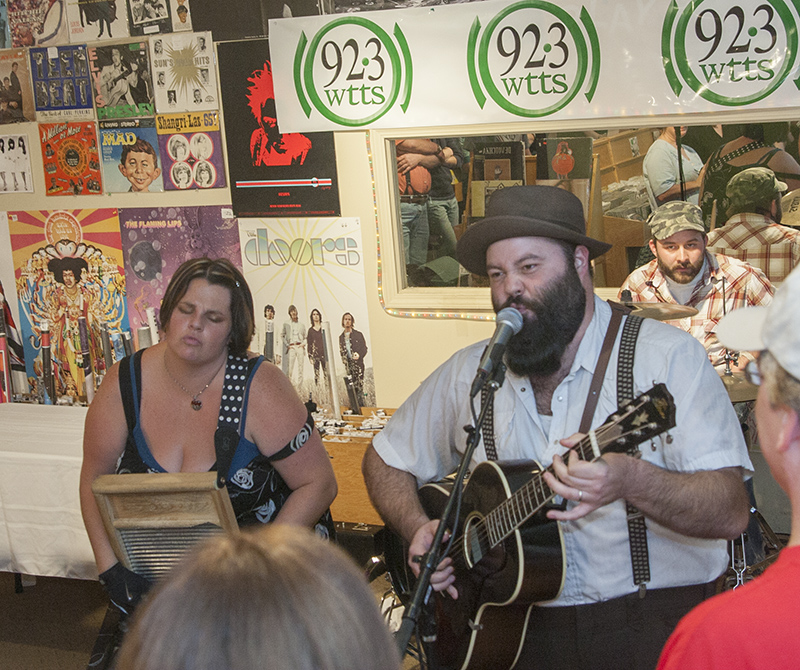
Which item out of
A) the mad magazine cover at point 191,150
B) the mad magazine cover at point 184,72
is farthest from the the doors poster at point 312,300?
the mad magazine cover at point 184,72

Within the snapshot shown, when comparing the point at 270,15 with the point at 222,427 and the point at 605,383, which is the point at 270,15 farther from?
the point at 605,383

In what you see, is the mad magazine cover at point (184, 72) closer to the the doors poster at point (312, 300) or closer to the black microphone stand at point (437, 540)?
the the doors poster at point (312, 300)

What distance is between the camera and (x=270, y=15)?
16.2 ft

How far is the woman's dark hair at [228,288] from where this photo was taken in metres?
2.83

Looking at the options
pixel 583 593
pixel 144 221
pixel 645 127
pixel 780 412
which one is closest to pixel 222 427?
pixel 583 593

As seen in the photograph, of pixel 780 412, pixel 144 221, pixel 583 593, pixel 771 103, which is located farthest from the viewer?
pixel 144 221

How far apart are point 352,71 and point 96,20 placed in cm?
193

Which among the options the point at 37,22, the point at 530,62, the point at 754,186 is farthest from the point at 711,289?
the point at 37,22

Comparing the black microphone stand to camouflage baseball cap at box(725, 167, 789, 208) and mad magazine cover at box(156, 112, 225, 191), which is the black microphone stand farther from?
mad magazine cover at box(156, 112, 225, 191)

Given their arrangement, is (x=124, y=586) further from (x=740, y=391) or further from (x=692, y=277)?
(x=692, y=277)

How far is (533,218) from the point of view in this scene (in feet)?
7.77

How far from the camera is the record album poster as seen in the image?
5277 mm

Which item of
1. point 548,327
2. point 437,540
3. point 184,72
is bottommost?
point 437,540

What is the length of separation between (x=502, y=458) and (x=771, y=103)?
2.67 m
